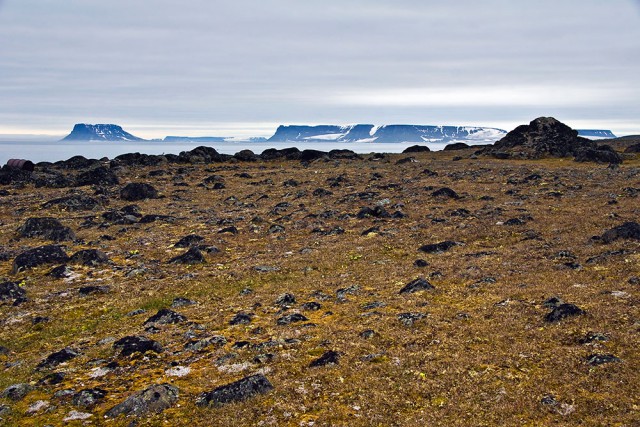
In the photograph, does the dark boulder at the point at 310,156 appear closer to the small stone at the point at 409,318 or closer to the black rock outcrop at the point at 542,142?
the black rock outcrop at the point at 542,142

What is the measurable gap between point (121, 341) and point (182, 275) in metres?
8.46

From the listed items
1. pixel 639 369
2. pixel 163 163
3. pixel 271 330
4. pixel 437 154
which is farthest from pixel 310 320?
pixel 437 154

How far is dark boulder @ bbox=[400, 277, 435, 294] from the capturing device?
18312 millimetres

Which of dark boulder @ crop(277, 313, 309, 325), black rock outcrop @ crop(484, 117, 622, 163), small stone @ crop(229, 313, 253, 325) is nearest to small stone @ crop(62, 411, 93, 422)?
small stone @ crop(229, 313, 253, 325)

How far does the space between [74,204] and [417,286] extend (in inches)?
1470

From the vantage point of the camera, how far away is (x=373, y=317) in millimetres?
15953

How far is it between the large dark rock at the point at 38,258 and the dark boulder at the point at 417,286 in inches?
732

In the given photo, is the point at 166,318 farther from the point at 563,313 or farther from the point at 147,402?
the point at 563,313

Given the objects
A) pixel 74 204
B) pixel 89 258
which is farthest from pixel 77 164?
pixel 89 258

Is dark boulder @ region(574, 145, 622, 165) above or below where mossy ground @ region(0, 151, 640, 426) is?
above

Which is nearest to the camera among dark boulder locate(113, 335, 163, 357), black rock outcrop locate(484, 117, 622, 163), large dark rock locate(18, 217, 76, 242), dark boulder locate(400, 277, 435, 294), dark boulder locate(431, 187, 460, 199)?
dark boulder locate(113, 335, 163, 357)

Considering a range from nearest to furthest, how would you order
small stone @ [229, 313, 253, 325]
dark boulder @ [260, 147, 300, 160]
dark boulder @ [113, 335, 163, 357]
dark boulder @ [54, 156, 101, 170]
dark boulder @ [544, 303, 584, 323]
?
dark boulder @ [544, 303, 584, 323], dark boulder @ [113, 335, 163, 357], small stone @ [229, 313, 253, 325], dark boulder @ [54, 156, 101, 170], dark boulder @ [260, 147, 300, 160]

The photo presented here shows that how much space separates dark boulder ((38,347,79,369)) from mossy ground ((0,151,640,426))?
0.33 m

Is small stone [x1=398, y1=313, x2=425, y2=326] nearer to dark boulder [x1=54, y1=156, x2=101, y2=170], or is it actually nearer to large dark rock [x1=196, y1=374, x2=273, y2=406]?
large dark rock [x1=196, y1=374, x2=273, y2=406]
